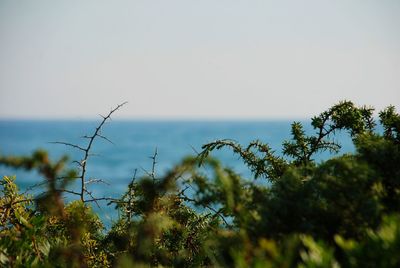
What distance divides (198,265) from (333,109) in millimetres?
1508

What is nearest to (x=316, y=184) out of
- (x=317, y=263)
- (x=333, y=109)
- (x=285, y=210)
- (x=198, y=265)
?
(x=285, y=210)

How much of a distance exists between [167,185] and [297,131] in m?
1.59

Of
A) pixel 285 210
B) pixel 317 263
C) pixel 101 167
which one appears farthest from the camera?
pixel 101 167

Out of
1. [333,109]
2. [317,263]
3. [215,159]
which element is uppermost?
[333,109]

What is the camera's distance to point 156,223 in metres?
1.86

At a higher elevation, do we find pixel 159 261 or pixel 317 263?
pixel 317 263

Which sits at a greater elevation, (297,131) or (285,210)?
(297,131)

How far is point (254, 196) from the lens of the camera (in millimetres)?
2182

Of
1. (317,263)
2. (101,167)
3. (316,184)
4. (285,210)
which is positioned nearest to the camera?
(317,263)

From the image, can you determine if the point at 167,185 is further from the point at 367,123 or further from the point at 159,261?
the point at 367,123

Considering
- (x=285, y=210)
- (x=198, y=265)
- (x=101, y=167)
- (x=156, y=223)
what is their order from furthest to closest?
(x=101, y=167) → (x=198, y=265) → (x=285, y=210) → (x=156, y=223)

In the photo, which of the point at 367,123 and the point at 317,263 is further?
the point at 367,123

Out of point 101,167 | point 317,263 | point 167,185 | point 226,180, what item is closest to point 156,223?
point 167,185

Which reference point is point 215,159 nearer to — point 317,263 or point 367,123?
point 317,263
